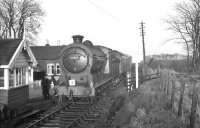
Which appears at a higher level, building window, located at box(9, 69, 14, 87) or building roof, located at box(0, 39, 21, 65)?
building roof, located at box(0, 39, 21, 65)

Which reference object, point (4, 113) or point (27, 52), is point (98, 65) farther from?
point (4, 113)

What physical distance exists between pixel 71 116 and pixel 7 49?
16.0ft

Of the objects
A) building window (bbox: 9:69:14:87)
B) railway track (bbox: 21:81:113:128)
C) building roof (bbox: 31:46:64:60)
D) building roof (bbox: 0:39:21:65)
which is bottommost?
railway track (bbox: 21:81:113:128)

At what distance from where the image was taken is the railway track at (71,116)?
929 cm

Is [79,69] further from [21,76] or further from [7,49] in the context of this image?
[7,49]

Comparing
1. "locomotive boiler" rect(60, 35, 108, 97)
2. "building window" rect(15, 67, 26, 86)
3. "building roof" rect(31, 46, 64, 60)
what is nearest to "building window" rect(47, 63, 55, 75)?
"building roof" rect(31, 46, 64, 60)

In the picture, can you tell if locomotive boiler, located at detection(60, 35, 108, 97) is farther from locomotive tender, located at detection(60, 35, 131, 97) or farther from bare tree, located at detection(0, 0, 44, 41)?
bare tree, located at detection(0, 0, 44, 41)

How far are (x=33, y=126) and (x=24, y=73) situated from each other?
502cm

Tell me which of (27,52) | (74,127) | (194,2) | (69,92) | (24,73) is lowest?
(74,127)

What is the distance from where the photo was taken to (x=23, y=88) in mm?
13008

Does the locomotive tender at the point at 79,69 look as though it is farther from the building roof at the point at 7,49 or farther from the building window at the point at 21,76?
the building roof at the point at 7,49

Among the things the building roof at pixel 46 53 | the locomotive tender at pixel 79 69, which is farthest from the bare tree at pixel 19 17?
the locomotive tender at pixel 79 69

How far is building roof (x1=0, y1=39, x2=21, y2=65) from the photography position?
11.0 metres

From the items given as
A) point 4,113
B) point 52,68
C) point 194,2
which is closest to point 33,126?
point 4,113
